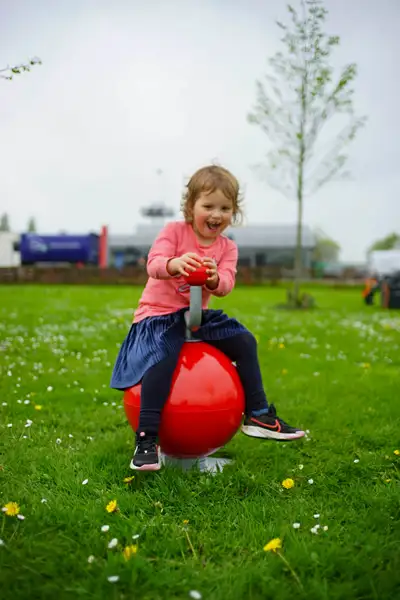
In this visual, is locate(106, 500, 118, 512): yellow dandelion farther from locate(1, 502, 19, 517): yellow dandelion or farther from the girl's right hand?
the girl's right hand

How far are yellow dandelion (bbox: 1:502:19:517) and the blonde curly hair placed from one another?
222 centimetres

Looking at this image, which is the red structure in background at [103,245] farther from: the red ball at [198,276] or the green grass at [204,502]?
the red ball at [198,276]

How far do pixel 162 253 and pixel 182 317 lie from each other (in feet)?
1.58

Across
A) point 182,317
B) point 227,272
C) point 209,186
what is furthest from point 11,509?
point 209,186

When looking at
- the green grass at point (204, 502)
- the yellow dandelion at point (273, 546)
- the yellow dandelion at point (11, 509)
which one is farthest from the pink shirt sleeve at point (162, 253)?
the yellow dandelion at point (273, 546)

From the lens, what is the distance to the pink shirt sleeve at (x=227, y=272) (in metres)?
4.08

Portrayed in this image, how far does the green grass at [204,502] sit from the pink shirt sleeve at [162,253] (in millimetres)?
1373

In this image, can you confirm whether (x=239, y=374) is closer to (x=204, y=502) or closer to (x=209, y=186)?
(x=204, y=502)

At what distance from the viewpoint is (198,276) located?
149 inches

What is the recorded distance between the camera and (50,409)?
5.81 meters

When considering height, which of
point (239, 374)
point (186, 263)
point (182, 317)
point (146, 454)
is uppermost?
point (186, 263)

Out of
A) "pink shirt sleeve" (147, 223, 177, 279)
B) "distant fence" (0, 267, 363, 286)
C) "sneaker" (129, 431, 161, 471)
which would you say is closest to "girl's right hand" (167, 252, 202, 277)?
"pink shirt sleeve" (147, 223, 177, 279)

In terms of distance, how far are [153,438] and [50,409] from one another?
234 cm

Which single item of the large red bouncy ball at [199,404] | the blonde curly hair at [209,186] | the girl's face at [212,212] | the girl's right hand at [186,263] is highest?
the blonde curly hair at [209,186]
